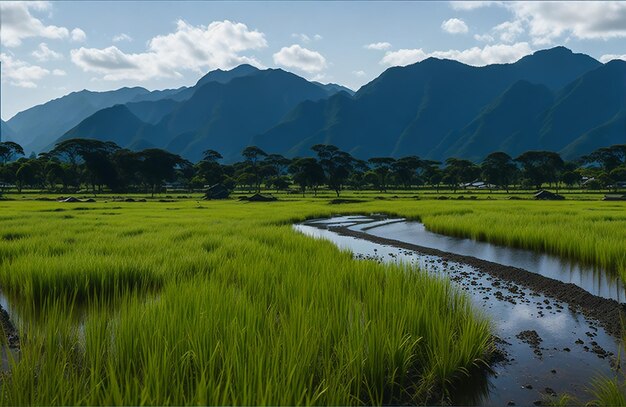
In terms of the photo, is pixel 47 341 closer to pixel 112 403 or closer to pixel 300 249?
pixel 112 403

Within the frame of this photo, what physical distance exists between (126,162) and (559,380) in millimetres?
111348

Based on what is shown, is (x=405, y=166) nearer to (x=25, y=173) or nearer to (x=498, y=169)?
(x=498, y=169)

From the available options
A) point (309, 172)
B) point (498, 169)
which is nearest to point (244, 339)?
point (309, 172)

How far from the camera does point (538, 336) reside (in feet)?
27.3

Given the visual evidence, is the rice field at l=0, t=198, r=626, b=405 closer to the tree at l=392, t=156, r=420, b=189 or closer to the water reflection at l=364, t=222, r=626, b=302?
the water reflection at l=364, t=222, r=626, b=302

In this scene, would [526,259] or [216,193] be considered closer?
[526,259]

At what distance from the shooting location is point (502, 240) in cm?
2152

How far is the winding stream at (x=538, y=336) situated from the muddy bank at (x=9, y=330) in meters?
8.27

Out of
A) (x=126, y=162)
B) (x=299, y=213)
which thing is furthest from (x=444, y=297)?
(x=126, y=162)

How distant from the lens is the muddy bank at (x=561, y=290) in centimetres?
928

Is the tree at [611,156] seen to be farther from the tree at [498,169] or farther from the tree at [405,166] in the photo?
the tree at [405,166]

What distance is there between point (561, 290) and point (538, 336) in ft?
14.8

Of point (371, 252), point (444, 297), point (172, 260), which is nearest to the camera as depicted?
point (444, 297)

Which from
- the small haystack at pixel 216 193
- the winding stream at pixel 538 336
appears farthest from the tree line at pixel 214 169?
the winding stream at pixel 538 336
